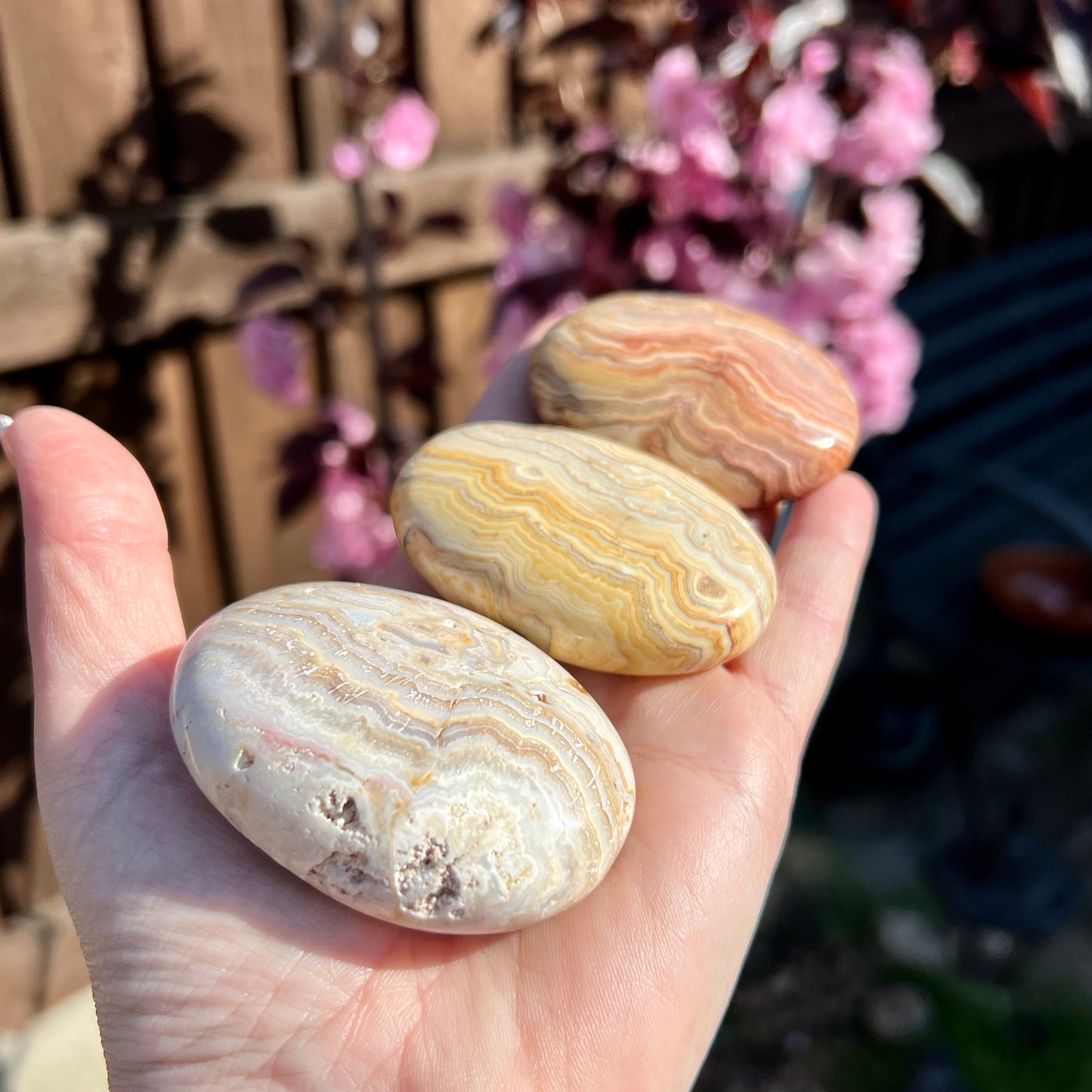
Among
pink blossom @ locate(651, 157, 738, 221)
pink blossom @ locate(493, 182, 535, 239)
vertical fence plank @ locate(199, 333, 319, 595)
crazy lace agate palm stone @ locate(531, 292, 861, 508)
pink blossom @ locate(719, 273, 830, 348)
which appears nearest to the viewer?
crazy lace agate palm stone @ locate(531, 292, 861, 508)

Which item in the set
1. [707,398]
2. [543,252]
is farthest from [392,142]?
[707,398]

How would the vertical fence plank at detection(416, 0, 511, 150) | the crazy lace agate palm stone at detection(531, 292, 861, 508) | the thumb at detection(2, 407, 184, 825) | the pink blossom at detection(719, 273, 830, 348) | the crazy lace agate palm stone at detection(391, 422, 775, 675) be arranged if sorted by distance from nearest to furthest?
1. the thumb at detection(2, 407, 184, 825)
2. the crazy lace agate palm stone at detection(391, 422, 775, 675)
3. the crazy lace agate palm stone at detection(531, 292, 861, 508)
4. the pink blossom at detection(719, 273, 830, 348)
5. the vertical fence plank at detection(416, 0, 511, 150)

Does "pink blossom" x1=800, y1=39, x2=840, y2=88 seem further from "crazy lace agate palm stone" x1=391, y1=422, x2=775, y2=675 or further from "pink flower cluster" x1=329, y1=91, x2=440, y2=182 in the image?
"crazy lace agate palm stone" x1=391, y1=422, x2=775, y2=675

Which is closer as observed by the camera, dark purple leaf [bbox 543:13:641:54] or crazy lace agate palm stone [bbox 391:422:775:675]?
crazy lace agate palm stone [bbox 391:422:775:675]

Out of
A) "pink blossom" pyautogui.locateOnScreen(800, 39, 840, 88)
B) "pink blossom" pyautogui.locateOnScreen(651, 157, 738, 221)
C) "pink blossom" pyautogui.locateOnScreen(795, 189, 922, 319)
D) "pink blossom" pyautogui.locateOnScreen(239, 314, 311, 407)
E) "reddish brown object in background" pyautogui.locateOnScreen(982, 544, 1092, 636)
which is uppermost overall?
"pink blossom" pyautogui.locateOnScreen(800, 39, 840, 88)

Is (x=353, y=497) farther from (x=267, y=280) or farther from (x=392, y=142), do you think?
(x=392, y=142)

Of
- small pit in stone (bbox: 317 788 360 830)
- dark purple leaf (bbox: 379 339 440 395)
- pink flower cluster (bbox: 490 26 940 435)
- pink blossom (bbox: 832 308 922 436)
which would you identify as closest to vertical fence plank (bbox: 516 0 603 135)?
pink flower cluster (bbox: 490 26 940 435)

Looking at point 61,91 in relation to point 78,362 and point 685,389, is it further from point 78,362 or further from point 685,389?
→ point 685,389
